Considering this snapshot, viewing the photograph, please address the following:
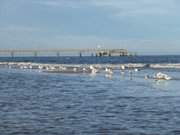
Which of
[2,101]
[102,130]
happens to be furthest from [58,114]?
[2,101]

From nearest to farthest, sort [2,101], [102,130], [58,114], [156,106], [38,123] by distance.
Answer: [102,130] < [38,123] < [58,114] < [156,106] < [2,101]

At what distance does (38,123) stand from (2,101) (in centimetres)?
996

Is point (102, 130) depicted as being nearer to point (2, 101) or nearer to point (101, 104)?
point (101, 104)

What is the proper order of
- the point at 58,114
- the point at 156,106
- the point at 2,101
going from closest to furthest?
the point at 58,114, the point at 156,106, the point at 2,101

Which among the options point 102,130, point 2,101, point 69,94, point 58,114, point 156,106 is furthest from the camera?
point 69,94

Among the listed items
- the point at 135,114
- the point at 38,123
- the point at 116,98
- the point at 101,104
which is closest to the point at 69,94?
the point at 116,98

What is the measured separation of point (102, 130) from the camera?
72.2 feet

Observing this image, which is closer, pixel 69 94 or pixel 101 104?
pixel 101 104

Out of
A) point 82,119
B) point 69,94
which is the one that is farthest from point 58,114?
point 69,94

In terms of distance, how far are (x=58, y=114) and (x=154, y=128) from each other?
585 cm

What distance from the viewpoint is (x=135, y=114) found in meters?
26.7

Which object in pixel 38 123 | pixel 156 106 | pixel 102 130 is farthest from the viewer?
pixel 156 106

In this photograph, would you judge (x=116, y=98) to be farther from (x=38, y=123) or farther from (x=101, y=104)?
(x=38, y=123)

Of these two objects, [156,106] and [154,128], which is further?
[156,106]
